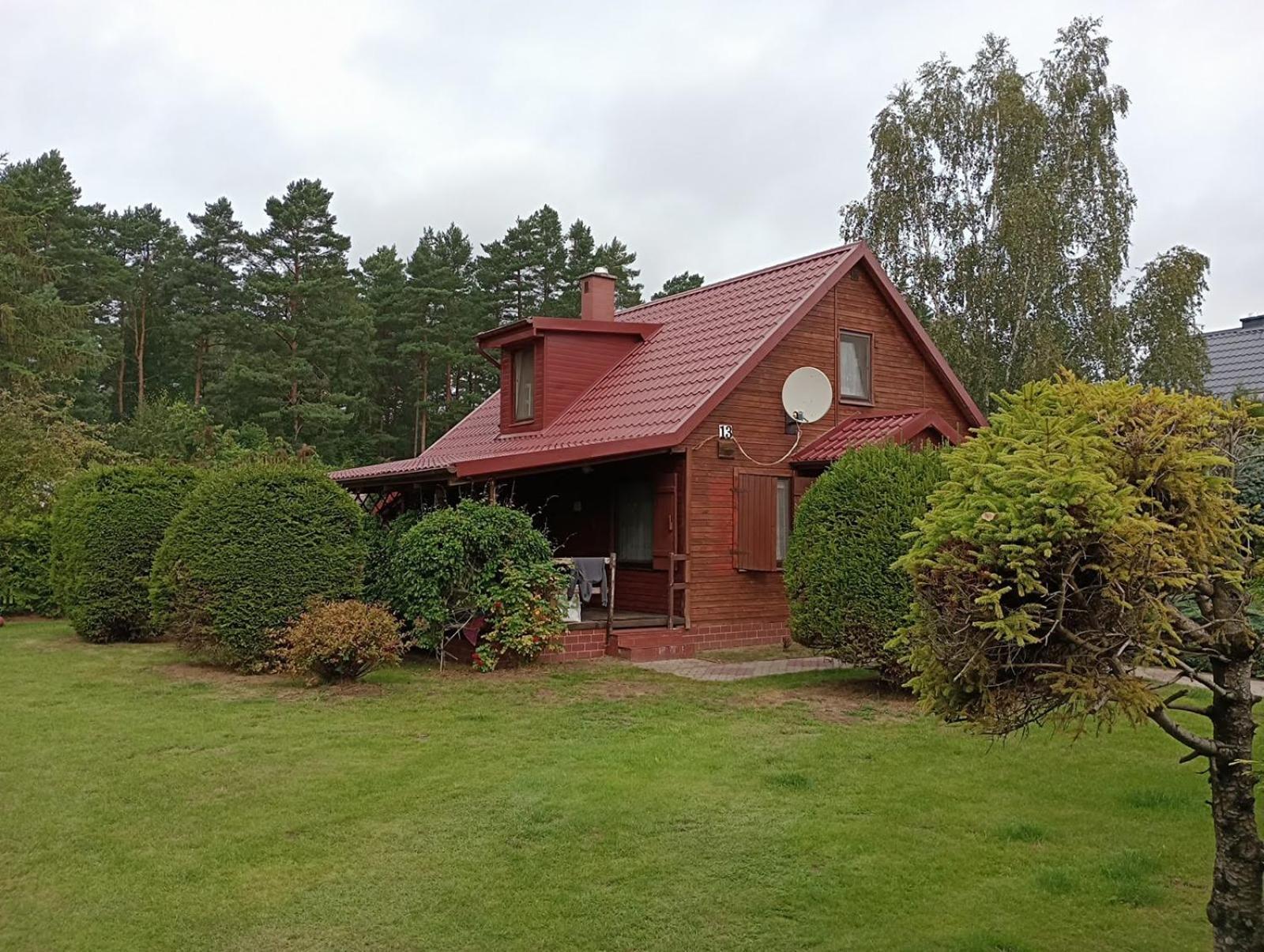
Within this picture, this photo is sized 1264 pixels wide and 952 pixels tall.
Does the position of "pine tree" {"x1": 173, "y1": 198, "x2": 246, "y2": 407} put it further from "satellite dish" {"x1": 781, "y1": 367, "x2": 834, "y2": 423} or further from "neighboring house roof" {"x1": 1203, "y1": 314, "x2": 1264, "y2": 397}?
"neighboring house roof" {"x1": 1203, "y1": 314, "x2": 1264, "y2": 397}

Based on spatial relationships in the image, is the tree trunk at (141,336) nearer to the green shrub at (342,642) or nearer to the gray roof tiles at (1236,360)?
the green shrub at (342,642)

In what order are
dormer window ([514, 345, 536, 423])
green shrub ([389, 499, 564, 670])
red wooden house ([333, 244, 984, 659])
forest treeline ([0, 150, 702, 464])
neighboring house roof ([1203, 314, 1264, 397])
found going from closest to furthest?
green shrub ([389, 499, 564, 670]) → red wooden house ([333, 244, 984, 659]) → dormer window ([514, 345, 536, 423]) → neighboring house roof ([1203, 314, 1264, 397]) → forest treeline ([0, 150, 702, 464])

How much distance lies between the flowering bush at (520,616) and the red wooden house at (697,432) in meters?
1.01

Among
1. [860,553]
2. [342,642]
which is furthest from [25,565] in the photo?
[860,553]

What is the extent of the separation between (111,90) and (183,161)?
613 inches

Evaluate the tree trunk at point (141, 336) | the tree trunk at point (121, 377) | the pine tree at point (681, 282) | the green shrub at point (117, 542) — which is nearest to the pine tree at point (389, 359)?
the tree trunk at point (141, 336)

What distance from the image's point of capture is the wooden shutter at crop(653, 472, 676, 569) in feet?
45.2

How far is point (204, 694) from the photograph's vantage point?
384 inches

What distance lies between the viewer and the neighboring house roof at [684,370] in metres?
13.3

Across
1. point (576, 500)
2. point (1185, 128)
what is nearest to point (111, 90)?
point (576, 500)

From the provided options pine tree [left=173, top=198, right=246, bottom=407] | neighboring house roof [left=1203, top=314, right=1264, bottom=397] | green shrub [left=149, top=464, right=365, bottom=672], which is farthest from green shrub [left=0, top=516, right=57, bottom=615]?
neighboring house roof [left=1203, top=314, right=1264, bottom=397]

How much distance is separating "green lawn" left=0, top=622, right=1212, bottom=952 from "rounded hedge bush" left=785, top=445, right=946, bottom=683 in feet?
2.54

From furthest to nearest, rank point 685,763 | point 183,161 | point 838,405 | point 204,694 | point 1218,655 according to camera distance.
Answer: point 183,161
point 838,405
point 204,694
point 685,763
point 1218,655

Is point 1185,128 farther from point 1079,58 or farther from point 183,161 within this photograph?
point 183,161
